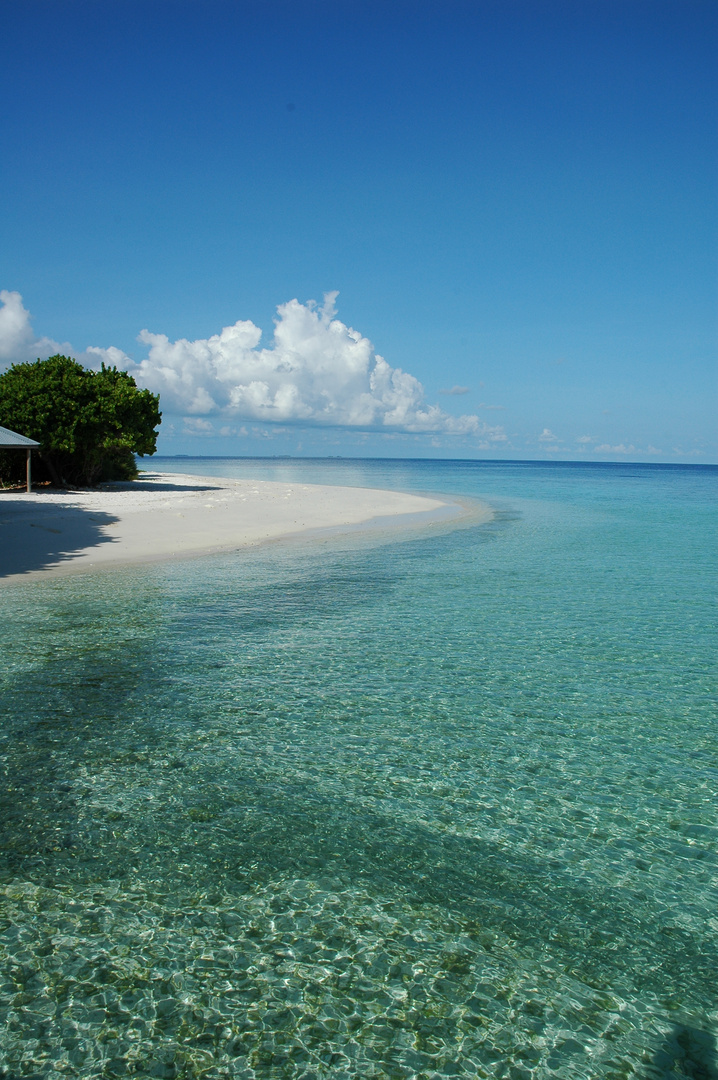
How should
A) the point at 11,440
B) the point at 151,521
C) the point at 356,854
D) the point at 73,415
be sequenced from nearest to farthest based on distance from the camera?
1. the point at 356,854
2. the point at 151,521
3. the point at 11,440
4. the point at 73,415

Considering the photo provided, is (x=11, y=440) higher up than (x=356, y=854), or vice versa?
(x=11, y=440)

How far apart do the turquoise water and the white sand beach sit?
27.1 feet

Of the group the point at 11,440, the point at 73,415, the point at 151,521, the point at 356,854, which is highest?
the point at 73,415

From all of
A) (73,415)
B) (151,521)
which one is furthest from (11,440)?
(151,521)

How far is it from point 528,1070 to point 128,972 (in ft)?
7.20

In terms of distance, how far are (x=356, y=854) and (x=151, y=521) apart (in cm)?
2295

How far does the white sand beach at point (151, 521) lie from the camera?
18.8 metres

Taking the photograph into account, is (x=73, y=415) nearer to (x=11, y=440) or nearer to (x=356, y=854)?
(x=11, y=440)

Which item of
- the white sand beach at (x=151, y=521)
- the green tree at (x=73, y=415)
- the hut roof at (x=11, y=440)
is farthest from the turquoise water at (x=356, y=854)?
the green tree at (x=73, y=415)

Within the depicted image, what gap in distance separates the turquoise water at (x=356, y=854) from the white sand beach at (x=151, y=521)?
826 cm

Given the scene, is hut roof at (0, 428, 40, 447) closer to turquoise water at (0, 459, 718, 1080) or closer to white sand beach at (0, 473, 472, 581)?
white sand beach at (0, 473, 472, 581)

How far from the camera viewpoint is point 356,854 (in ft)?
16.5

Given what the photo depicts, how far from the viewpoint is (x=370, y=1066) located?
10.9 ft

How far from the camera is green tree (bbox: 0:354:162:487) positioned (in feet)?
118
